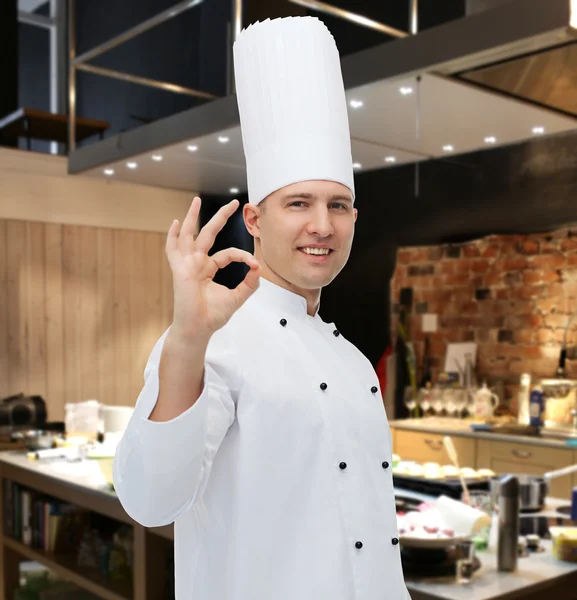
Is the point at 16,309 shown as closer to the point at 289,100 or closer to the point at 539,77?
the point at 539,77

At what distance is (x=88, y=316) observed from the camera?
5445 millimetres

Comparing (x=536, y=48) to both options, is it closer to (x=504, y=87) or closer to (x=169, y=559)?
(x=504, y=87)

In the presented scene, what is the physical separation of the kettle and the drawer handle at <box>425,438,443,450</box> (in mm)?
332

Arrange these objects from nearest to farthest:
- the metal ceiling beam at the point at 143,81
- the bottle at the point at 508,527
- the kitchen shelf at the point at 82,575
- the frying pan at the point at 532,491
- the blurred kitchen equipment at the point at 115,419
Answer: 1. the bottle at the point at 508,527
2. the frying pan at the point at 532,491
3. the kitchen shelf at the point at 82,575
4. the blurred kitchen equipment at the point at 115,419
5. the metal ceiling beam at the point at 143,81

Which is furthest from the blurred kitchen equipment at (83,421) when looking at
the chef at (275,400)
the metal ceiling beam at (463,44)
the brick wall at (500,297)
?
the chef at (275,400)

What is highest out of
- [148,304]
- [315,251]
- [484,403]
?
[315,251]

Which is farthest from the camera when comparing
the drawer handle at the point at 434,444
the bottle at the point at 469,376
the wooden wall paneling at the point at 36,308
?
the wooden wall paneling at the point at 36,308

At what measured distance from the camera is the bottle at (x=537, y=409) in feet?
12.8

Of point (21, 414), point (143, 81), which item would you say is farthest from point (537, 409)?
point (143, 81)

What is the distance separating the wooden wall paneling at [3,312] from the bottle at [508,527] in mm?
3926

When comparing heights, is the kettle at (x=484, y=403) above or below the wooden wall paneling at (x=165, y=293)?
below

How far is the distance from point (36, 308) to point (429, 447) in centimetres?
274

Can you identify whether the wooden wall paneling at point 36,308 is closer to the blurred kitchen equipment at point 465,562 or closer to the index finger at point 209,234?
the blurred kitchen equipment at point 465,562

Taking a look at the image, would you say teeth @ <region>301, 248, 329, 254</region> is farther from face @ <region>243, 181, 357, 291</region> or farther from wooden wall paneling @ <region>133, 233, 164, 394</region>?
wooden wall paneling @ <region>133, 233, 164, 394</region>
